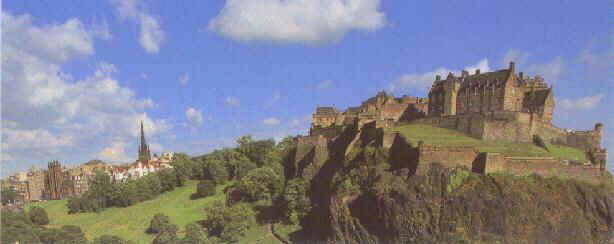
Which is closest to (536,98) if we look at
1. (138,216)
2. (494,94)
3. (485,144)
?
(494,94)

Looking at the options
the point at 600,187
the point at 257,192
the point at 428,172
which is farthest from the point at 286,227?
the point at 600,187

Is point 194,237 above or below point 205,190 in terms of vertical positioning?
above

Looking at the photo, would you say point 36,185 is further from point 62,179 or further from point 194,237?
point 194,237

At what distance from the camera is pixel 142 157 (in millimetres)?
121438

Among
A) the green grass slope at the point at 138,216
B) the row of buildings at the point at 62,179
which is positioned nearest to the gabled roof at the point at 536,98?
the green grass slope at the point at 138,216

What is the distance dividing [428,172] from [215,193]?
41386 millimetres

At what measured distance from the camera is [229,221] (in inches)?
1640

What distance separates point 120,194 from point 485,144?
57.2 m

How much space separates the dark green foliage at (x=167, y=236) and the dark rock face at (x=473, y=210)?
1771 cm

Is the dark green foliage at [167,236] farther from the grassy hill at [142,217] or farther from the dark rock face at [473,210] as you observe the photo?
the dark rock face at [473,210]

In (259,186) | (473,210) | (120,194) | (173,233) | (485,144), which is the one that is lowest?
(120,194)

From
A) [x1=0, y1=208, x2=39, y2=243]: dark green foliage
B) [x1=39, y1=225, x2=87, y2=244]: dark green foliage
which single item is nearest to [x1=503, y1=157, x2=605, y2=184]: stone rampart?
[x1=39, y1=225, x2=87, y2=244]: dark green foliage

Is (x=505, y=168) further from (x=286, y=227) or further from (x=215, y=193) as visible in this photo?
(x=215, y=193)

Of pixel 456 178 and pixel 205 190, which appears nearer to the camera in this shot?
pixel 456 178
